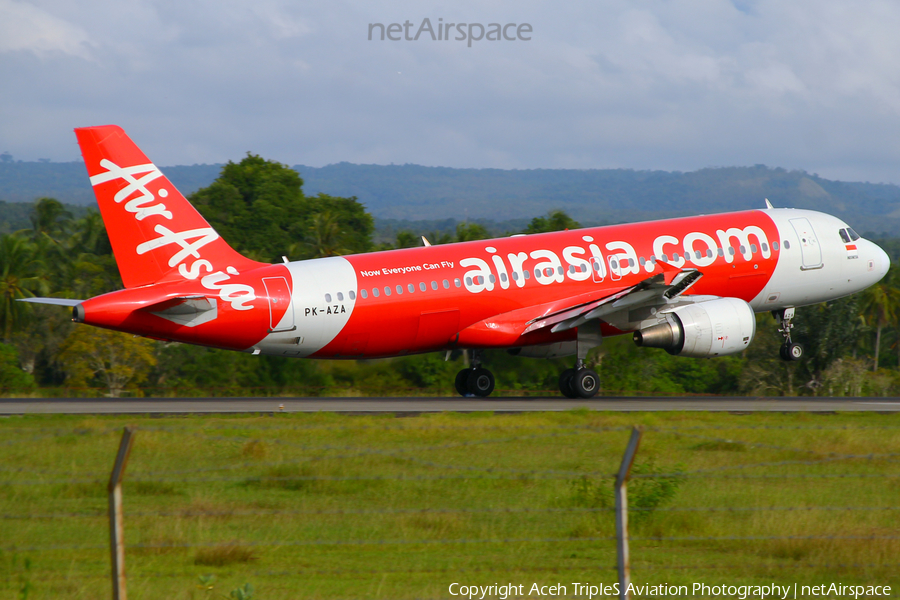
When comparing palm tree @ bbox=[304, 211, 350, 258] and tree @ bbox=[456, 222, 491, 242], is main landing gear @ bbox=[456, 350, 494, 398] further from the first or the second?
palm tree @ bbox=[304, 211, 350, 258]

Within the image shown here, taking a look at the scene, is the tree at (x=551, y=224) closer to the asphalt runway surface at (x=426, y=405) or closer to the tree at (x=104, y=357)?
the tree at (x=104, y=357)

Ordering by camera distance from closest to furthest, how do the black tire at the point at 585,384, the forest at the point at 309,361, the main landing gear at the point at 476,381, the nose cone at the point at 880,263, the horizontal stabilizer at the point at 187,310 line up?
the horizontal stabilizer at the point at 187,310
the black tire at the point at 585,384
the main landing gear at the point at 476,381
the nose cone at the point at 880,263
the forest at the point at 309,361

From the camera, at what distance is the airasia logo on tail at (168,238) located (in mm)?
26094

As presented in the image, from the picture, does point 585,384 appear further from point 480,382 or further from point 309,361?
point 309,361

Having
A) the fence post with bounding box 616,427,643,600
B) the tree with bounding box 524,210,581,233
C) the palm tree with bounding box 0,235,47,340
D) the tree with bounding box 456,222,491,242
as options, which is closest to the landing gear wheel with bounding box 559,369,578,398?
the fence post with bounding box 616,427,643,600

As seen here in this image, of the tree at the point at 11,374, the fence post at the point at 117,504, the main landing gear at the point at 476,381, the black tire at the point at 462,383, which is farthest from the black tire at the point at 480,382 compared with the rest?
the tree at the point at 11,374

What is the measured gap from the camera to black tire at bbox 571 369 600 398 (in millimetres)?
30281

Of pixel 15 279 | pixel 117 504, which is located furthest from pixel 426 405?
pixel 15 279

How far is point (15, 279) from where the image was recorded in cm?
8031

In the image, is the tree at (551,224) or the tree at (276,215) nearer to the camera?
the tree at (551,224)

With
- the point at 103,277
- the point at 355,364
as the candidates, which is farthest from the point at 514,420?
the point at 103,277

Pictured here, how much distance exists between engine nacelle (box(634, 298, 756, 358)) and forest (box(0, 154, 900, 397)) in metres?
6.28

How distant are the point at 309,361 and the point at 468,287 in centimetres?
1668

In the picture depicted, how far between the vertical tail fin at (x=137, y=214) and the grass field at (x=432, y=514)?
20.3 ft
